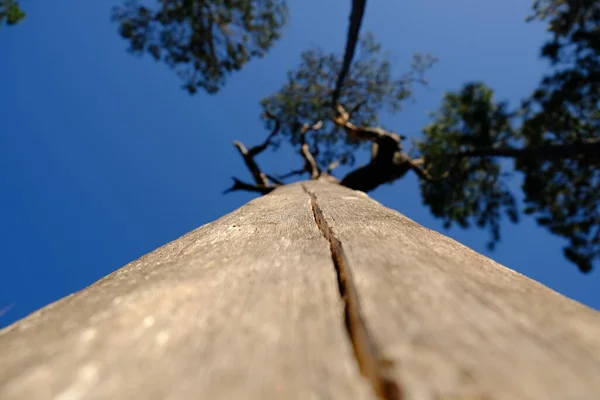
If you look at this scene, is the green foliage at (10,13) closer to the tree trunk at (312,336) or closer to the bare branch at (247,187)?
the bare branch at (247,187)

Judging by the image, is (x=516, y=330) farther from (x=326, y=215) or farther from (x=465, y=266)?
(x=326, y=215)

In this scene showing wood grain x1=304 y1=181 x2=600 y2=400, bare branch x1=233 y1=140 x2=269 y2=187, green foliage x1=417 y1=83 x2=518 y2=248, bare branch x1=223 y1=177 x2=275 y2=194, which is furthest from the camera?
green foliage x1=417 y1=83 x2=518 y2=248

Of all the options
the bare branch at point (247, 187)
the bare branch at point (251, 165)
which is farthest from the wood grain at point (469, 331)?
the bare branch at point (251, 165)

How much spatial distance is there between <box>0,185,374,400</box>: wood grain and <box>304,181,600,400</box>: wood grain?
41mm

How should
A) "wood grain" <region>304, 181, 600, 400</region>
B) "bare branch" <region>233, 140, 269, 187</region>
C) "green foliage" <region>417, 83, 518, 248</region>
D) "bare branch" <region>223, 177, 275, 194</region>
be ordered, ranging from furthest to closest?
"green foliage" <region>417, 83, 518, 248</region> → "bare branch" <region>233, 140, 269, 187</region> → "bare branch" <region>223, 177, 275, 194</region> → "wood grain" <region>304, 181, 600, 400</region>

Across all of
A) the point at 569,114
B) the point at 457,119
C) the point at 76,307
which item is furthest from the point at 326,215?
the point at 569,114

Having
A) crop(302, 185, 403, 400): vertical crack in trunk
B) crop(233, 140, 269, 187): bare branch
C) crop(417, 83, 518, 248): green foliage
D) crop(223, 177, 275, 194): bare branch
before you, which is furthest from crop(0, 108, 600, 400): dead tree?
crop(417, 83, 518, 248): green foliage

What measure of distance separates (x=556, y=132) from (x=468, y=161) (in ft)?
5.19

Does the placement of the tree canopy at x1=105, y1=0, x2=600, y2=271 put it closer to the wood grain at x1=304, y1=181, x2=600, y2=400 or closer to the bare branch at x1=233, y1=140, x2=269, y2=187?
the bare branch at x1=233, y1=140, x2=269, y2=187

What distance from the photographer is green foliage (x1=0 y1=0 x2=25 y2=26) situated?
661 cm

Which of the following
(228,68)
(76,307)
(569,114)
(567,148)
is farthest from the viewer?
(228,68)

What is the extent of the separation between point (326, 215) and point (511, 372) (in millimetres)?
798

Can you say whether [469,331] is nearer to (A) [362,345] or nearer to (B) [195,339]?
(A) [362,345]

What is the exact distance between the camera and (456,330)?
1.35 feet
